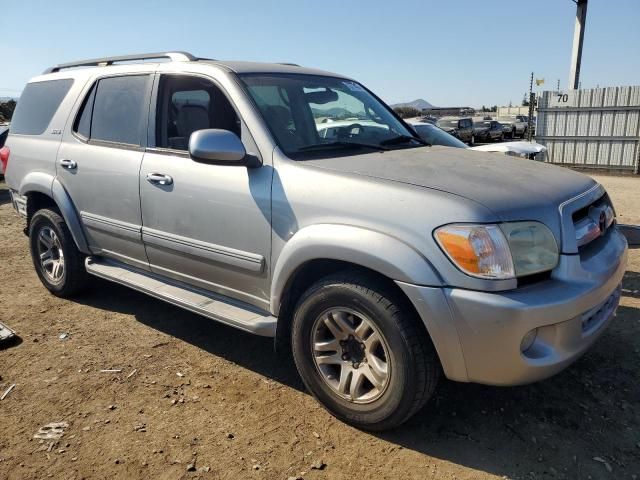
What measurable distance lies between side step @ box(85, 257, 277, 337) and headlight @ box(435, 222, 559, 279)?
119 centimetres

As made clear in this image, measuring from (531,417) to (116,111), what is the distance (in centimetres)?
349

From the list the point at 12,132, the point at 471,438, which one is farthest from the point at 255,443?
the point at 12,132

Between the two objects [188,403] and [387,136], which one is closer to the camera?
[188,403]

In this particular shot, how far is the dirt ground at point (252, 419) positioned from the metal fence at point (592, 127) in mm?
11195

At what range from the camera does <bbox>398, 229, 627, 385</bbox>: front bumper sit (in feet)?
7.45

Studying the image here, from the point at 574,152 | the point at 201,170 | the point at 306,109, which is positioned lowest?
the point at 574,152

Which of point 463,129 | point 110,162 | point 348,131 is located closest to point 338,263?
point 348,131

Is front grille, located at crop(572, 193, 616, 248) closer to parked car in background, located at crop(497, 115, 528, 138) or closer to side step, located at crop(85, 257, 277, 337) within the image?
side step, located at crop(85, 257, 277, 337)

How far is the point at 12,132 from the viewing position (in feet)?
16.5

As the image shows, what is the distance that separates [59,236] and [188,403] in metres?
2.22

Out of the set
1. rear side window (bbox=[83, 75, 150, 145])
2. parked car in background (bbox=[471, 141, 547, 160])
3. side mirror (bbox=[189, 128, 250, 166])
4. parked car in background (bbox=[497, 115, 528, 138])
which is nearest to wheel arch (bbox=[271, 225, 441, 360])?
A: side mirror (bbox=[189, 128, 250, 166])

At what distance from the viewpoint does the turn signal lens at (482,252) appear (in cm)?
229

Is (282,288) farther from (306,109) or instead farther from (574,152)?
(574,152)

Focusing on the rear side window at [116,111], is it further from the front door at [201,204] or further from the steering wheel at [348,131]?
the steering wheel at [348,131]
